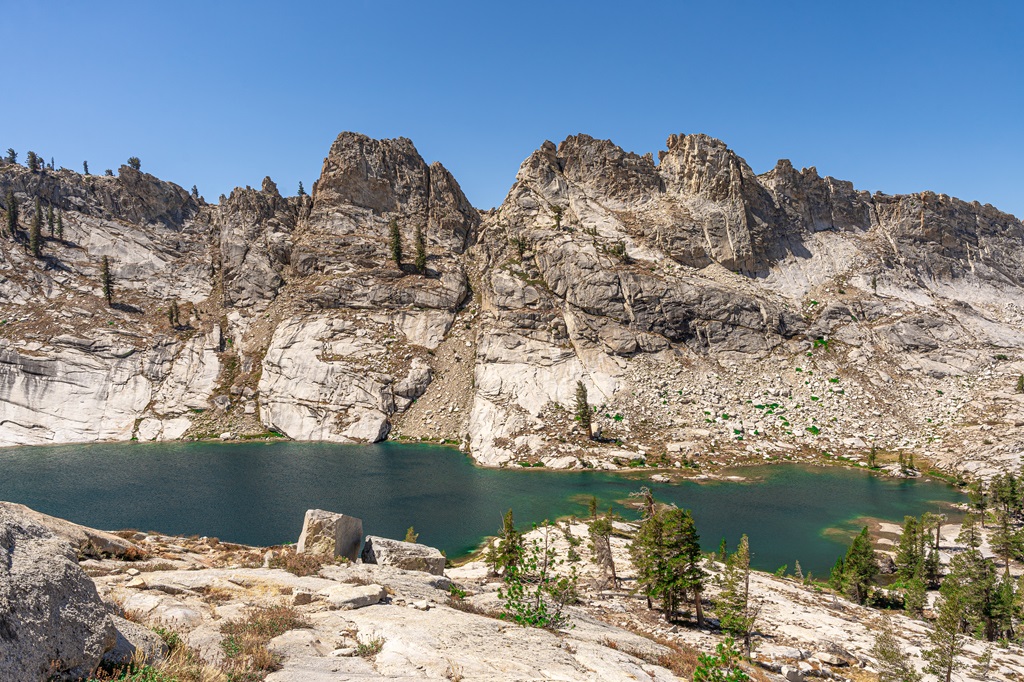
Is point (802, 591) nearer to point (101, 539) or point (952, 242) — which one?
point (101, 539)

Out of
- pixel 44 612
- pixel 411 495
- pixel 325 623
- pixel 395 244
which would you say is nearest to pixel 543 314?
pixel 395 244

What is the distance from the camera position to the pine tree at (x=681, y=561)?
91.0 feet

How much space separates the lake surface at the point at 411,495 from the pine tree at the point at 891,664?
18841 mm

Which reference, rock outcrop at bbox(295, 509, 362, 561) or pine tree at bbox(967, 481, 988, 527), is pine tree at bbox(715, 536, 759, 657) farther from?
pine tree at bbox(967, 481, 988, 527)

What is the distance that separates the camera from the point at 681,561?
28.0m

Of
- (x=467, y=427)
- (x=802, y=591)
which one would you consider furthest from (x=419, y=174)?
(x=802, y=591)

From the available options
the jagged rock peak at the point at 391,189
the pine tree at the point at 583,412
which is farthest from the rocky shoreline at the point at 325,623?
the jagged rock peak at the point at 391,189

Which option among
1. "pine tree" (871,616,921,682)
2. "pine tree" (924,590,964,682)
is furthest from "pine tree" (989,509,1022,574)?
"pine tree" (871,616,921,682)

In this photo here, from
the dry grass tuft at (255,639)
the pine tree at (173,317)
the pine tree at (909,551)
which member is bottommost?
the pine tree at (909,551)

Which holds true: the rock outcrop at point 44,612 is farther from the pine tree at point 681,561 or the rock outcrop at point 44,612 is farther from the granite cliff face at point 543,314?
the granite cliff face at point 543,314

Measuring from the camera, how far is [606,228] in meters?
111

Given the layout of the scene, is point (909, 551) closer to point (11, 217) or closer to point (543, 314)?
point (543, 314)

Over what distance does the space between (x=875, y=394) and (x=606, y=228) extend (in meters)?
61.4

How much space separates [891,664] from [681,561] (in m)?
9.85
